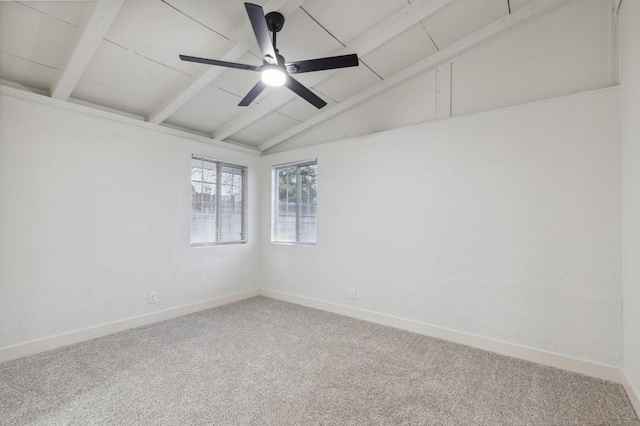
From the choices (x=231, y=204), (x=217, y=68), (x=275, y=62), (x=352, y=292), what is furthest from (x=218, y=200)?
(x=275, y=62)

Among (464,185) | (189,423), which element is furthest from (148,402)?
(464,185)

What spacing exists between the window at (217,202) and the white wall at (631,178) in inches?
162

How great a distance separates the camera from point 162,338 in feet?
9.64

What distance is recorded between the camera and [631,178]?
195 cm

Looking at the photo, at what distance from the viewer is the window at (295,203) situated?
13.6 feet

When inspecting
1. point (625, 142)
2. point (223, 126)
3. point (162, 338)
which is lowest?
point (162, 338)

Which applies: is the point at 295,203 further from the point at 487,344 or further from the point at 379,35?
the point at 487,344

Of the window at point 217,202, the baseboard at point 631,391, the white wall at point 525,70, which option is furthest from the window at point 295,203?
the baseboard at point 631,391

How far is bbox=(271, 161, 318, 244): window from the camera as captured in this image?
4145 mm

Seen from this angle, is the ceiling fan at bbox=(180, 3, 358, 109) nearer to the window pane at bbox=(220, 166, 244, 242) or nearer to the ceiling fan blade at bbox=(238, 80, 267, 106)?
the ceiling fan blade at bbox=(238, 80, 267, 106)

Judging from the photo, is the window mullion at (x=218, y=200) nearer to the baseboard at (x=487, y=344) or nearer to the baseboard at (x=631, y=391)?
the baseboard at (x=487, y=344)

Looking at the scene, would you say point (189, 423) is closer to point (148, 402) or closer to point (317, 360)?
point (148, 402)

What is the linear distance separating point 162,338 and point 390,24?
369 centimetres

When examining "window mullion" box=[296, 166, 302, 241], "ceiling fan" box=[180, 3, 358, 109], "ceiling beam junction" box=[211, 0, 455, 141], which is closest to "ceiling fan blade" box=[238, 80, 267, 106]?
"ceiling fan" box=[180, 3, 358, 109]
